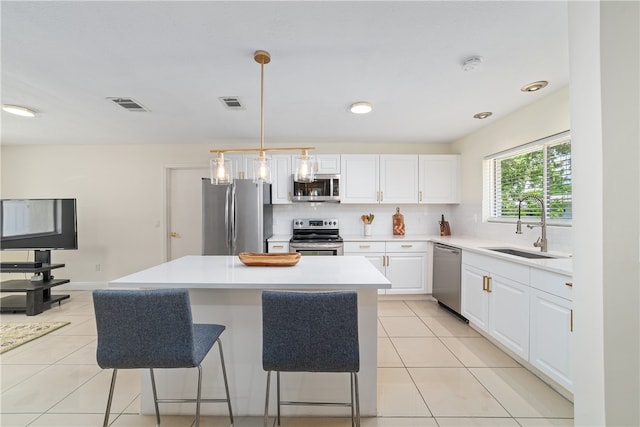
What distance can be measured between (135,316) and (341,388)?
4.13 ft

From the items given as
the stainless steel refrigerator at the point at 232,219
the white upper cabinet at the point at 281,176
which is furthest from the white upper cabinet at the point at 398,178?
the stainless steel refrigerator at the point at 232,219

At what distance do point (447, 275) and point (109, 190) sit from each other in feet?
17.1

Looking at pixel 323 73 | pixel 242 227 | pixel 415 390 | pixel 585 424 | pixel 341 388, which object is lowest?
pixel 415 390

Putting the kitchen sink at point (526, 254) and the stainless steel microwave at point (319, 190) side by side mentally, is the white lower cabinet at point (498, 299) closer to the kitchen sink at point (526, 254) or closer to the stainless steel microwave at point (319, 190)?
the kitchen sink at point (526, 254)

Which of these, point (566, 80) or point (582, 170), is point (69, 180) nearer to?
point (582, 170)

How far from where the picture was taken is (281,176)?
425 centimetres

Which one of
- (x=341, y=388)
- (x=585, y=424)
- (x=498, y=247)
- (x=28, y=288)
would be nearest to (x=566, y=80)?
(x=498, y=247)

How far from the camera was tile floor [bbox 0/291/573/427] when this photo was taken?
1808 millimetres

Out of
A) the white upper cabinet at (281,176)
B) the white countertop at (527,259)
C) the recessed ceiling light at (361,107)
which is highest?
the recessed ceiling light at (361,107)

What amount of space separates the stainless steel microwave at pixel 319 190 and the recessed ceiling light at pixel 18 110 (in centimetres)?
297

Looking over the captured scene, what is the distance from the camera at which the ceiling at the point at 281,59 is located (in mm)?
1554

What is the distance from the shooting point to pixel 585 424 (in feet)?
4.02

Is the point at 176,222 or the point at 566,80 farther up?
the point at 566,80

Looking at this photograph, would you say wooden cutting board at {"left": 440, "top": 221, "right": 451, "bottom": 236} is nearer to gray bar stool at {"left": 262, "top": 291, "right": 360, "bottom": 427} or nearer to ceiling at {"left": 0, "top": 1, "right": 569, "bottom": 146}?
ceiling at {"left": 0, "top": 1, "right": 569, "bottom": 146}
